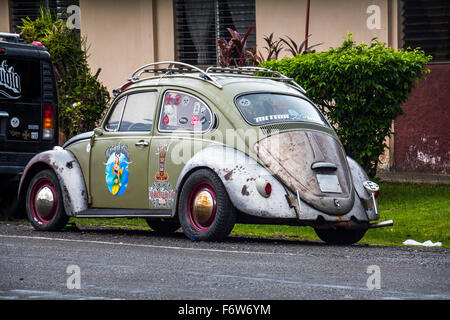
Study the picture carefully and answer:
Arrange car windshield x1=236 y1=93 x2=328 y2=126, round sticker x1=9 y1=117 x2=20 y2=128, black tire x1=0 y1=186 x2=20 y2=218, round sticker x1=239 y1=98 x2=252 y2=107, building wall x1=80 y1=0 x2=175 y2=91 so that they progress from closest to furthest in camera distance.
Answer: car windshield x1=236 y1=93 x2=328 y2=126, round sticker x1=239 y1=98 x2=252 y2=107, round sticker x1=9 y1=117 x2=20 y2=128, black tire x1=0 y1=186 x2=20 y2=218, building wall x1=80 y1=0 x2=175 y2=91

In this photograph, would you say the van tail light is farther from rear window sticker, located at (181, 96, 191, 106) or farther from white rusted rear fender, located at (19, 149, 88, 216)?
rear window sticker, located at (181, 96, 191, 106)

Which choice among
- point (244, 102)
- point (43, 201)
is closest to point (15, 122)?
point (43, 201)

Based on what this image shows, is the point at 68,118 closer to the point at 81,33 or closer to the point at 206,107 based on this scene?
the point at 81,33

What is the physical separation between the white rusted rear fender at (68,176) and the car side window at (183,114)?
125cm

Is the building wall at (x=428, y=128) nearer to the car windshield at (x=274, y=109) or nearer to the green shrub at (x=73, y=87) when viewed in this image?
the green shrub at (x=73, y=87)

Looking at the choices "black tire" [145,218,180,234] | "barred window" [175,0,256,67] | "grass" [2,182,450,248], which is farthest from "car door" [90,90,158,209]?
"barred window" [175,0,256,67]

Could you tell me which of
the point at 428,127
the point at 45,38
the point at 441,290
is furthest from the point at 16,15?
the point at 441,290

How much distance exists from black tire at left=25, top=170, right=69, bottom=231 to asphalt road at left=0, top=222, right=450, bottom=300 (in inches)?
27.4

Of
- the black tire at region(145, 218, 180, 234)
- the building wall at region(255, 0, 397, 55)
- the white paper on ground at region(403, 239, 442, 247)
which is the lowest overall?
the white paper on ground at region(403, 239, 442, 247)

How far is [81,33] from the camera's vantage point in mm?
21984

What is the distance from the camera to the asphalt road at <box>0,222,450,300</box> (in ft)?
21.4

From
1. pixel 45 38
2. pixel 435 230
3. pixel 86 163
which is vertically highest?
pixel 45 38

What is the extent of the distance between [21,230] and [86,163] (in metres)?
1.13
